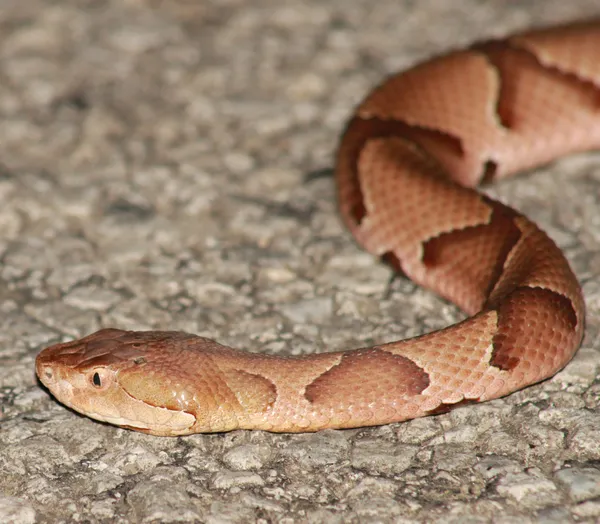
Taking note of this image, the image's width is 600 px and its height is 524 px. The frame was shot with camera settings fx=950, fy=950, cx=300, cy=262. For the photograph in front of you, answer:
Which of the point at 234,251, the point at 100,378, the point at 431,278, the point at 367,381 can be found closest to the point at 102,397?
the point at 100,378

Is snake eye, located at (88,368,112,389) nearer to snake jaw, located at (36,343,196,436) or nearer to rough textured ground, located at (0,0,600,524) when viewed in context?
snake jaw, located at (36,343,196,436)

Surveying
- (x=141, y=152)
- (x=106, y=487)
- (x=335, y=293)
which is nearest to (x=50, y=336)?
(x=106, y=487)

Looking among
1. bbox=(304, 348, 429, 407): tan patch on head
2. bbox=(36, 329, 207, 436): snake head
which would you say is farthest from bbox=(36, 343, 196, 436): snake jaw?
bbox=(304, 348, 429, 407): tan patch on head

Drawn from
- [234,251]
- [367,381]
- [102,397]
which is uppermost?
[367,381]

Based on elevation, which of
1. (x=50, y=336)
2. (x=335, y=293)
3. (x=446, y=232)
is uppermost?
(x=446, y=232)

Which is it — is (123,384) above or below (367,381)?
below

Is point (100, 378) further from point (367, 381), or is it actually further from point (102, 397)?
point (367, 381)

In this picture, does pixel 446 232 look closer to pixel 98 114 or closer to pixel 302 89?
pixel 302 89
